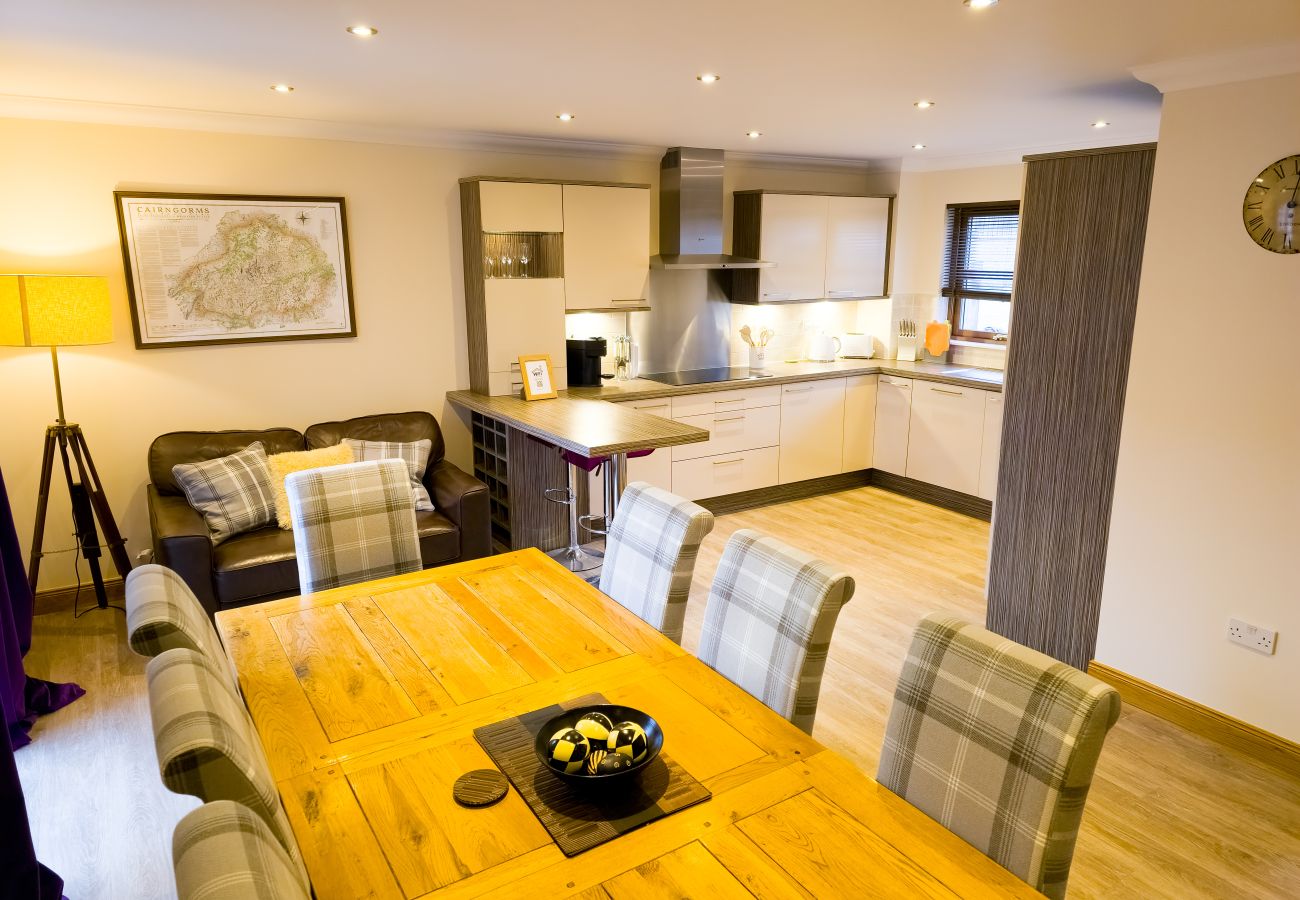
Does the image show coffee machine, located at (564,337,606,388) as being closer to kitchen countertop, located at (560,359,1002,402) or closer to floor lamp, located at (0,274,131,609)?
kitchen countertop, located at (560,359,1002,402)

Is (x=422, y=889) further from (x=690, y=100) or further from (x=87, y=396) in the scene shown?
(x=87, y=396)

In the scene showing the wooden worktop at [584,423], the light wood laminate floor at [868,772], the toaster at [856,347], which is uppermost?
the toaster at [856,347]

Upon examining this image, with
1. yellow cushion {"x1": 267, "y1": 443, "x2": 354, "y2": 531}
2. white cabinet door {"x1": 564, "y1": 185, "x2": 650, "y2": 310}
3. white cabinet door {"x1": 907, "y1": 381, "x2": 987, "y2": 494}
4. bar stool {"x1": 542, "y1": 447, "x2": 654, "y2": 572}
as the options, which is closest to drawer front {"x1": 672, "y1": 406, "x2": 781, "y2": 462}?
bar stool {"x1": 542, "y1": 447, "x2": 654, "y2": 572}

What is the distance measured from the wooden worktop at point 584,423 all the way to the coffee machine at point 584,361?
9.0 inches

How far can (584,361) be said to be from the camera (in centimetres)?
506

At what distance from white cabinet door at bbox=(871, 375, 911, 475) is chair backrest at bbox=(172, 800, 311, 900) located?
539 cm

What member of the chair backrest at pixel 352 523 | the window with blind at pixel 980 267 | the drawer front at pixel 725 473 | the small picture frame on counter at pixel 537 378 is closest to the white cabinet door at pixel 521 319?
the small picture frame on counter at pixel 537 378

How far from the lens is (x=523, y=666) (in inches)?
78.0

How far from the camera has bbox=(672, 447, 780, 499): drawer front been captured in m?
5.33

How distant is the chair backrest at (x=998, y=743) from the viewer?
1.39 meters

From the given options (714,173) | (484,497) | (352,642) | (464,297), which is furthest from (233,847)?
(714,173)

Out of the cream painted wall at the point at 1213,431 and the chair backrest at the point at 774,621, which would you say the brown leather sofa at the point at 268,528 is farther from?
the cream painted wall at the point at 1213,431

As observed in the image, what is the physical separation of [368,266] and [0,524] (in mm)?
2232

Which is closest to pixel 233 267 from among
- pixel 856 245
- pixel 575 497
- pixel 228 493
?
pixel 228 493
